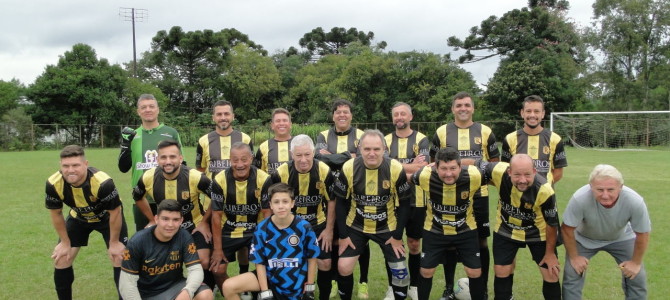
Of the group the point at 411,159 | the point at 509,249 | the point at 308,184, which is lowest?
the point at 509,249

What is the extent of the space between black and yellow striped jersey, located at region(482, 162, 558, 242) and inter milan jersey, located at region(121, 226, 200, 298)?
8.01 feet

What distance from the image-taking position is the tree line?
26.6 metres

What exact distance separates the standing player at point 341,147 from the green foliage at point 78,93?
87.9 feet

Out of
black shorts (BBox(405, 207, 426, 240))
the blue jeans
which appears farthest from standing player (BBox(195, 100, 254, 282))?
the blue jeans

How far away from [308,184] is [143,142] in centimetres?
174

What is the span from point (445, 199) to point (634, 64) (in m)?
29.2

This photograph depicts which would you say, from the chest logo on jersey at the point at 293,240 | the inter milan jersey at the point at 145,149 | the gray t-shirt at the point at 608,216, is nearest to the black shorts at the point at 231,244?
the chest logo on jersey at the point at 293,240

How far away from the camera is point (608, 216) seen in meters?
3.49

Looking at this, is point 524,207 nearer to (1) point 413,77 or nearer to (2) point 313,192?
(2) point 313,192

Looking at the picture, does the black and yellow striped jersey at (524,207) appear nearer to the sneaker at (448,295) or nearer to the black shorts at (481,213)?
the black shorts at (481,213)

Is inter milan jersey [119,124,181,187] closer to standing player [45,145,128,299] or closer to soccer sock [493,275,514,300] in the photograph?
standing player [45,145,128,299]

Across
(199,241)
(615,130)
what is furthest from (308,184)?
(615,130)

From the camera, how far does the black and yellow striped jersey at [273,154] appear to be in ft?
14.6

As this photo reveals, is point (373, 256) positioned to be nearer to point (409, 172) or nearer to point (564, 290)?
point (409, 172)
